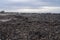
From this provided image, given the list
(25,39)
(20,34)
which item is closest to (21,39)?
(25,39)

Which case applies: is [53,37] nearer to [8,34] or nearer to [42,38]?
[42,38]

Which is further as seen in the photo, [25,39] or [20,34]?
[20,34]

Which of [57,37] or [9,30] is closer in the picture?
[57,37]

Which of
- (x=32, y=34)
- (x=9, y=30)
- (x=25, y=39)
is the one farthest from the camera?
(x=9, y=30)

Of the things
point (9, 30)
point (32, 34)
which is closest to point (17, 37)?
point (32, 34)

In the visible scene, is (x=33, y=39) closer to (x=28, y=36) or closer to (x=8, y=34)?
(x=28, y=36)

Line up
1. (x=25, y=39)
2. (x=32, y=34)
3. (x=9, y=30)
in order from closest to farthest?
(x=25, y=39) < (x=32, y=34) < (x=9, y=30)

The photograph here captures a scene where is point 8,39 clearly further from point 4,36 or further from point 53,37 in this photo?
point 53,37
